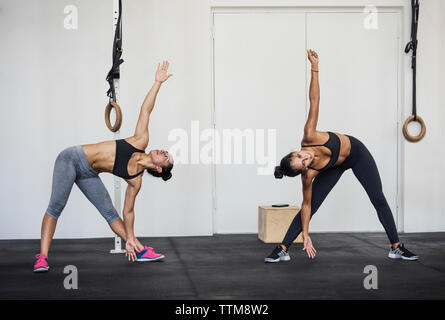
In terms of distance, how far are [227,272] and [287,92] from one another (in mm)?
2869

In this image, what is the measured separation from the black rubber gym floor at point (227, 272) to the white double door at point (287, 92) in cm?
61

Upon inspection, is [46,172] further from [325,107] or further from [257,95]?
[325,107]

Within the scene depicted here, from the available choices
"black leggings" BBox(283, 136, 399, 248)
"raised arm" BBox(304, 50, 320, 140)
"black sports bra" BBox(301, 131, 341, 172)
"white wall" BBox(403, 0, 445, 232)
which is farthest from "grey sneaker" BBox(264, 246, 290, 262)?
"white wall" BBox(403, 0, 445, 232)

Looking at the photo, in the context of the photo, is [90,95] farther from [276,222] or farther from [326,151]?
[326,151]

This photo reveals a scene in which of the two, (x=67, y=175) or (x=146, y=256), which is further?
(x=146, y=256)

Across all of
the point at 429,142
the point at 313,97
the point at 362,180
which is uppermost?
the point at 313,97

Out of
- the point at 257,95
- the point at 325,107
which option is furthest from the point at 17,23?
the point at 325,107

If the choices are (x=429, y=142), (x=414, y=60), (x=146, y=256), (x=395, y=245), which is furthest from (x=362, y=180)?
(x=414, y=60)

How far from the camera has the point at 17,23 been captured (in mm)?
5914

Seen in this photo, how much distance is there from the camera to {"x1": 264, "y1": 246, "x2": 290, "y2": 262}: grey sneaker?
433cm

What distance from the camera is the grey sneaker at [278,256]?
14.2ft

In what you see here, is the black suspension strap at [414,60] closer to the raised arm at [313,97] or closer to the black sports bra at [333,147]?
the black sports bra at [333,147]

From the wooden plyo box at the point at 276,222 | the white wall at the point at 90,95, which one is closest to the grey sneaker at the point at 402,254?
the wooden plyo box at the point at 276,222

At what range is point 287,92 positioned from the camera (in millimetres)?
6145
